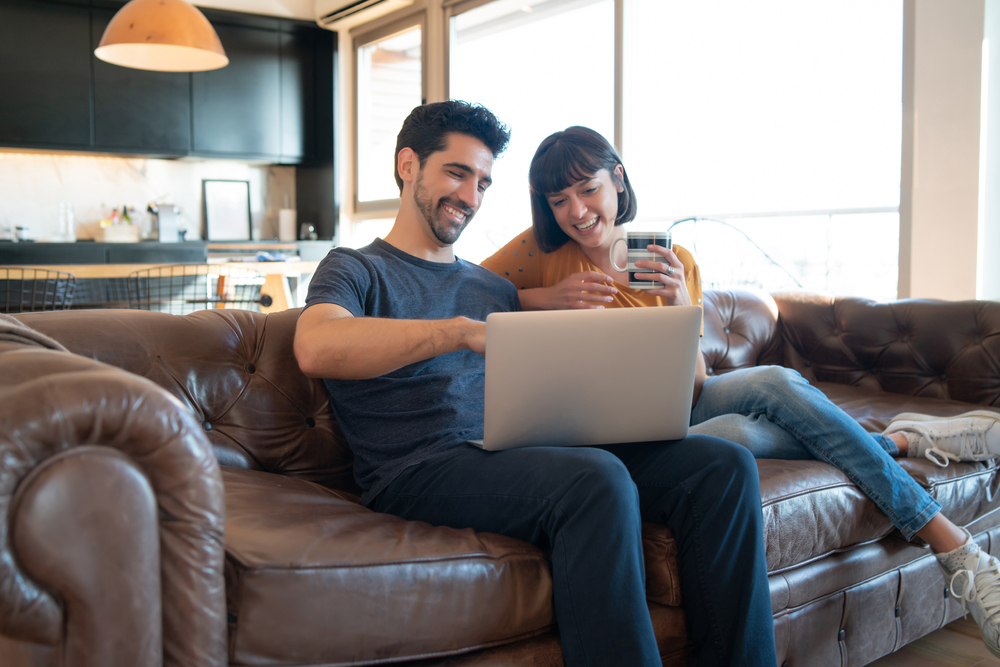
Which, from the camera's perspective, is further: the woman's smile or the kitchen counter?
the kitchen counter

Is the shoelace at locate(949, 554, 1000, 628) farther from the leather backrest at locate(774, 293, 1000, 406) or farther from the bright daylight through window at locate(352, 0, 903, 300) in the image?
the bright daylight through window at locate(352, 0, 903, 300)

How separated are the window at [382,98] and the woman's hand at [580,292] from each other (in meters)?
3.99

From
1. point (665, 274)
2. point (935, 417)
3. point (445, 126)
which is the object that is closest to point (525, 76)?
point (445, 126)

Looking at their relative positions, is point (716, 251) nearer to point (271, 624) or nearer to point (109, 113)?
point (271, 624)

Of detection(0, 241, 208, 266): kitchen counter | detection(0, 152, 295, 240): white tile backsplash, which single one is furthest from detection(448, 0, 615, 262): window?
detection(0, 152, 295, 240): white tile backsplash

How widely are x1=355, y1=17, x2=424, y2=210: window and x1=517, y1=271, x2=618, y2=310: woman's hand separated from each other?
3.99 meters

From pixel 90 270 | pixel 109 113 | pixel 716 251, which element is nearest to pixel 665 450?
pixel 716 251

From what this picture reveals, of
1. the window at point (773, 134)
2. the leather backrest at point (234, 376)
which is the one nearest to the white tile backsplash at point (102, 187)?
the window at point (773, 134)

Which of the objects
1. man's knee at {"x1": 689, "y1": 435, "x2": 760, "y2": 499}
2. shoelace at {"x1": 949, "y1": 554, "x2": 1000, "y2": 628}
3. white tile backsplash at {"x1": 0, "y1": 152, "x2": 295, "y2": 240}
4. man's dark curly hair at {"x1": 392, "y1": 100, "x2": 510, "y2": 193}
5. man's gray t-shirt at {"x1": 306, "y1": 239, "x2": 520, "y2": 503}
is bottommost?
shoelace at {"x1": 949, "y1": 554, "x2": 1000, "y2": 628}

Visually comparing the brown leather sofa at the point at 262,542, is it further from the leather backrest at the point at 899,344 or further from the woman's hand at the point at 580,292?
the woman's hand at the point at 580,292

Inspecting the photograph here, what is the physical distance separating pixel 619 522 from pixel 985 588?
0.92m

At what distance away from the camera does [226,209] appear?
5855mm

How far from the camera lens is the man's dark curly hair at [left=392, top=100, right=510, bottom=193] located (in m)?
1.66

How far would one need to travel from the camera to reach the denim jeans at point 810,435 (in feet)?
5.11
